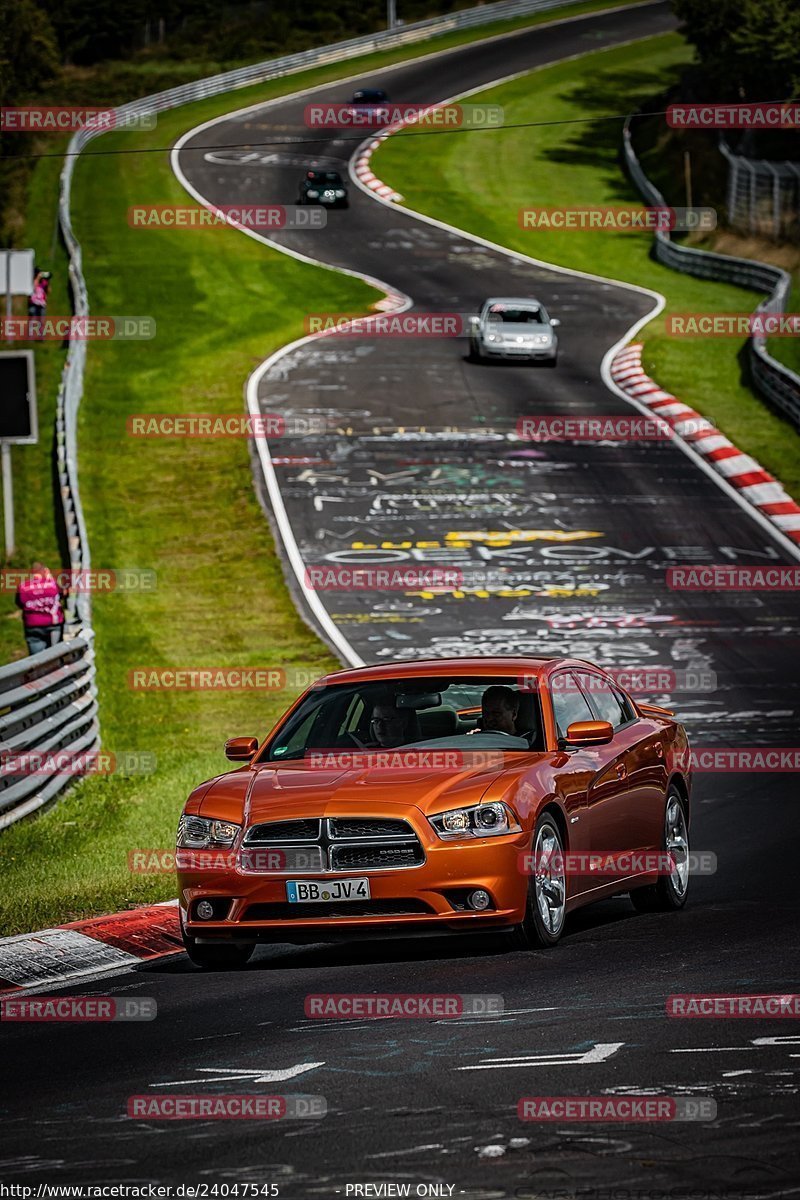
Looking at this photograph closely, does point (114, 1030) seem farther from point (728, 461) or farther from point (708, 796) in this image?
point (728, 461)

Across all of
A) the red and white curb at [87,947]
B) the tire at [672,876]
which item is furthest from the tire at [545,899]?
the red and white curb at [87,947]

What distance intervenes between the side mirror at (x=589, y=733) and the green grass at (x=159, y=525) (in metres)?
3.19

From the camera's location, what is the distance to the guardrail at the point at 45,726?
1433 cm

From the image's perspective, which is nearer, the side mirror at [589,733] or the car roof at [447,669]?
the side mirror at [589,733]

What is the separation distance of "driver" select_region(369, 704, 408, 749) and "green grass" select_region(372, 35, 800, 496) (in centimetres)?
2168

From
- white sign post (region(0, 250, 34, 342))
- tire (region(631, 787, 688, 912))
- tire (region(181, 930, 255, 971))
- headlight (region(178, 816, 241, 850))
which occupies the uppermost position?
white sign post (region(0, 250, 34, 342))

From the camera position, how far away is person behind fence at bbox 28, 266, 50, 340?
1672 inches

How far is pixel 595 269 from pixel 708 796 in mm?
41363

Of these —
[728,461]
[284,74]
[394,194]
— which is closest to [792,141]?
[394,194]

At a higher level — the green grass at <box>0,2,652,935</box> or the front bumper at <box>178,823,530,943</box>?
the front bumper at <box>178,823,530,943</box>

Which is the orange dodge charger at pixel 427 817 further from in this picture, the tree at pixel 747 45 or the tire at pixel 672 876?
the tree at pixel 747 45

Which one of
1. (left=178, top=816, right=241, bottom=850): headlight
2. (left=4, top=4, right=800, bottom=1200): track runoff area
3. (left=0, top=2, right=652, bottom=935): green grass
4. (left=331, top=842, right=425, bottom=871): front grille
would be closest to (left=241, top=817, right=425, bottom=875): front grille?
(left=331, top=842, right=425, bottom=871): front grille

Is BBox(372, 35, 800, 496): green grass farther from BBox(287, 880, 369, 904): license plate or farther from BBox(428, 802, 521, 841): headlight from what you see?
BBox(287, 880, 369, 904): license plate

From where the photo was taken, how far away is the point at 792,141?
2581 inches
